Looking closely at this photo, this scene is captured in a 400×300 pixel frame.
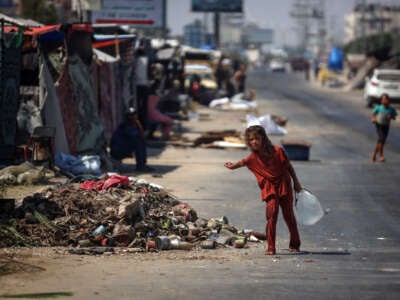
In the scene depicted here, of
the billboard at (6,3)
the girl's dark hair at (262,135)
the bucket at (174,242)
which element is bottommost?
the bucket at (174,242)

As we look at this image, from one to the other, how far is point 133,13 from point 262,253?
2942 cm

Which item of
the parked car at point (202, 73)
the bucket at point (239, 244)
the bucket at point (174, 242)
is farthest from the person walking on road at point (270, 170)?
the parked car at point (202, 73)

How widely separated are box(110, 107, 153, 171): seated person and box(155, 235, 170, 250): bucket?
333 inches

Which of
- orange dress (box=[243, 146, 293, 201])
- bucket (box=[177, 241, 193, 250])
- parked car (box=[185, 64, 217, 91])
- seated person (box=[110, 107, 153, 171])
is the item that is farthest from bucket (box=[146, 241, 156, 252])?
parked car (box=[185, 64, 217, 91])

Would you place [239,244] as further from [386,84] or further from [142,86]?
[386,84]

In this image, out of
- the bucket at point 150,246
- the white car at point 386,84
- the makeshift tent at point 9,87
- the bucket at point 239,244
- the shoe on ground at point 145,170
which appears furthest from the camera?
the white car at point 386,84

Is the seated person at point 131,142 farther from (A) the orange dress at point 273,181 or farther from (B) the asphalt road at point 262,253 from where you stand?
(A) the orange dress at point 273,181

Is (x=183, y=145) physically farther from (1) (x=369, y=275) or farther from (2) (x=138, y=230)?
(1) (x=369, y=275)

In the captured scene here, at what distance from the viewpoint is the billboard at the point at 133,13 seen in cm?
3916

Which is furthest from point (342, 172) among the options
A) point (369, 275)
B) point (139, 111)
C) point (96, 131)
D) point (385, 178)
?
point (369, 275)

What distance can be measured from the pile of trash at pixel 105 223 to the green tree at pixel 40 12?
23061 mm

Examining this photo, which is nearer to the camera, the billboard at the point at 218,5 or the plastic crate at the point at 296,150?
the plastic crate at the point at 296,150

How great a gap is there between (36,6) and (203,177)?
19.2 meters

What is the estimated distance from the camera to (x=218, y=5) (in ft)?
312
